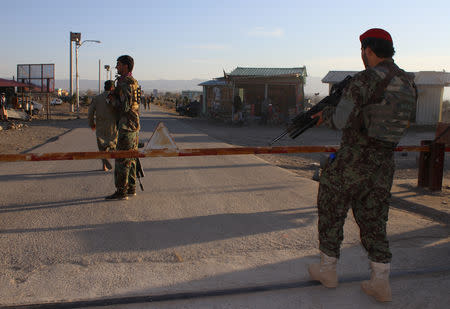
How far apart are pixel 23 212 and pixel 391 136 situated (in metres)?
4.45

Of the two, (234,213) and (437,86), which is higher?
(437,86)

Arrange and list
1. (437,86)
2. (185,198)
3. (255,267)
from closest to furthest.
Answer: (255,267) < (185,198) < (437,86)

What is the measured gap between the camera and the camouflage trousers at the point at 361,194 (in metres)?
2.94

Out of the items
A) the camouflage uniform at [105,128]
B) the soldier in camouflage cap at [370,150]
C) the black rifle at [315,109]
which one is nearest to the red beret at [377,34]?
the soldier in camouflage cap at [370,150]

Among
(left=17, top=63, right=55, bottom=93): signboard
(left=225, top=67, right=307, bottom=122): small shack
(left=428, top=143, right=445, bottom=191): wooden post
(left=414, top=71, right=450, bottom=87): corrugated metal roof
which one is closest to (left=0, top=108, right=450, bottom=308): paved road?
(left=428, top=143, right=445, bottom=191): wooden post

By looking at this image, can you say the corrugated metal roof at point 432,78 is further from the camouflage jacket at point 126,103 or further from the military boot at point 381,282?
the military boot at point 381,282

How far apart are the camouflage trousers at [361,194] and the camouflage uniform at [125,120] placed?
3274 mm

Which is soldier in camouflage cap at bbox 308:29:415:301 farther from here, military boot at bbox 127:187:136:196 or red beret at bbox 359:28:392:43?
military boot at bbox 127:187:136:196

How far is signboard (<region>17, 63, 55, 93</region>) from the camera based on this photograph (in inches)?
1137

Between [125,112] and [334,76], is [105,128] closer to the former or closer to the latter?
[125,112]

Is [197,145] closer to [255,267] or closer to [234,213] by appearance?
[234,213]

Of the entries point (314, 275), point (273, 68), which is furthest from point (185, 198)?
point (273, 68)

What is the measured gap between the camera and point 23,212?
5.30m

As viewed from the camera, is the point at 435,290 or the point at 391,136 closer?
the point at 391,136
